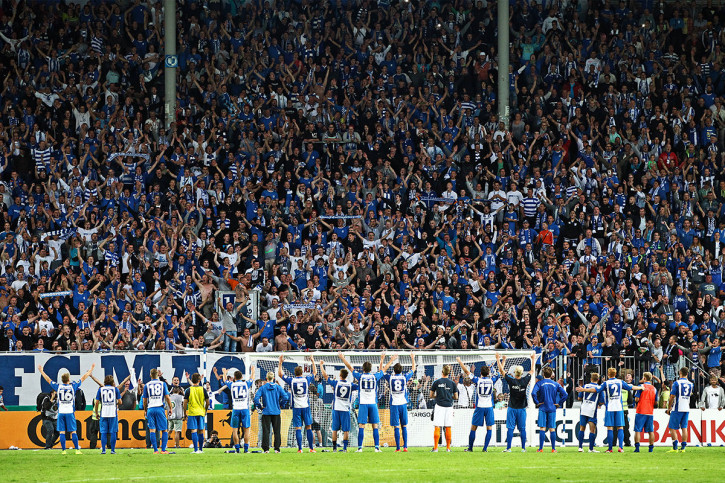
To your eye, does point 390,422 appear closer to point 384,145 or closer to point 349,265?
point 349,265

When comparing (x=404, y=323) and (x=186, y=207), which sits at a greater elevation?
(x=186, y=207)

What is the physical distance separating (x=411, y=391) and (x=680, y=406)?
225 inches

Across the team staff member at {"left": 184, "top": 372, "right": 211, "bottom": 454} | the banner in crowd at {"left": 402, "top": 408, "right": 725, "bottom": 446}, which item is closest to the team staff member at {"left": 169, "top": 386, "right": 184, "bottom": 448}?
the team staff member at {"left": 184, "top": 372, "right": 211, "bottom": 454}

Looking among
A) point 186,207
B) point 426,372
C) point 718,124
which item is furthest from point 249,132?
point 718,124

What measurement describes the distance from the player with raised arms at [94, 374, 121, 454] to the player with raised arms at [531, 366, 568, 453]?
827 centimetres

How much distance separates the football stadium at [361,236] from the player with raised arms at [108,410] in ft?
0.15

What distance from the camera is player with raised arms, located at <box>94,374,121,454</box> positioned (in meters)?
24.4

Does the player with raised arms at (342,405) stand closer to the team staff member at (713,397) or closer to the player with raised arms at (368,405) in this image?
the player with raised arms at (368,405)

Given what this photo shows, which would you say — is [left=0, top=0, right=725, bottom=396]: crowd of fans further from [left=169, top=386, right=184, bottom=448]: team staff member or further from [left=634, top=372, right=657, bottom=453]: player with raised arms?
[left=634, top=372, right=657, bottom=453]: player with raised arms

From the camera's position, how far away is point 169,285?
2967cm

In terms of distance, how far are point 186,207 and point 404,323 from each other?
6.62m

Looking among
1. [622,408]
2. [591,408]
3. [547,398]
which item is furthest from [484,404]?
[622,408]

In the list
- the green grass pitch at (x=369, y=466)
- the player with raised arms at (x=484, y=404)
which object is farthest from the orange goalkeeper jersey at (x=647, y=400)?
the player with raised arms at (x=484, y=404)

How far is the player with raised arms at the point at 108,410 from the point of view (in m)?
24.4
